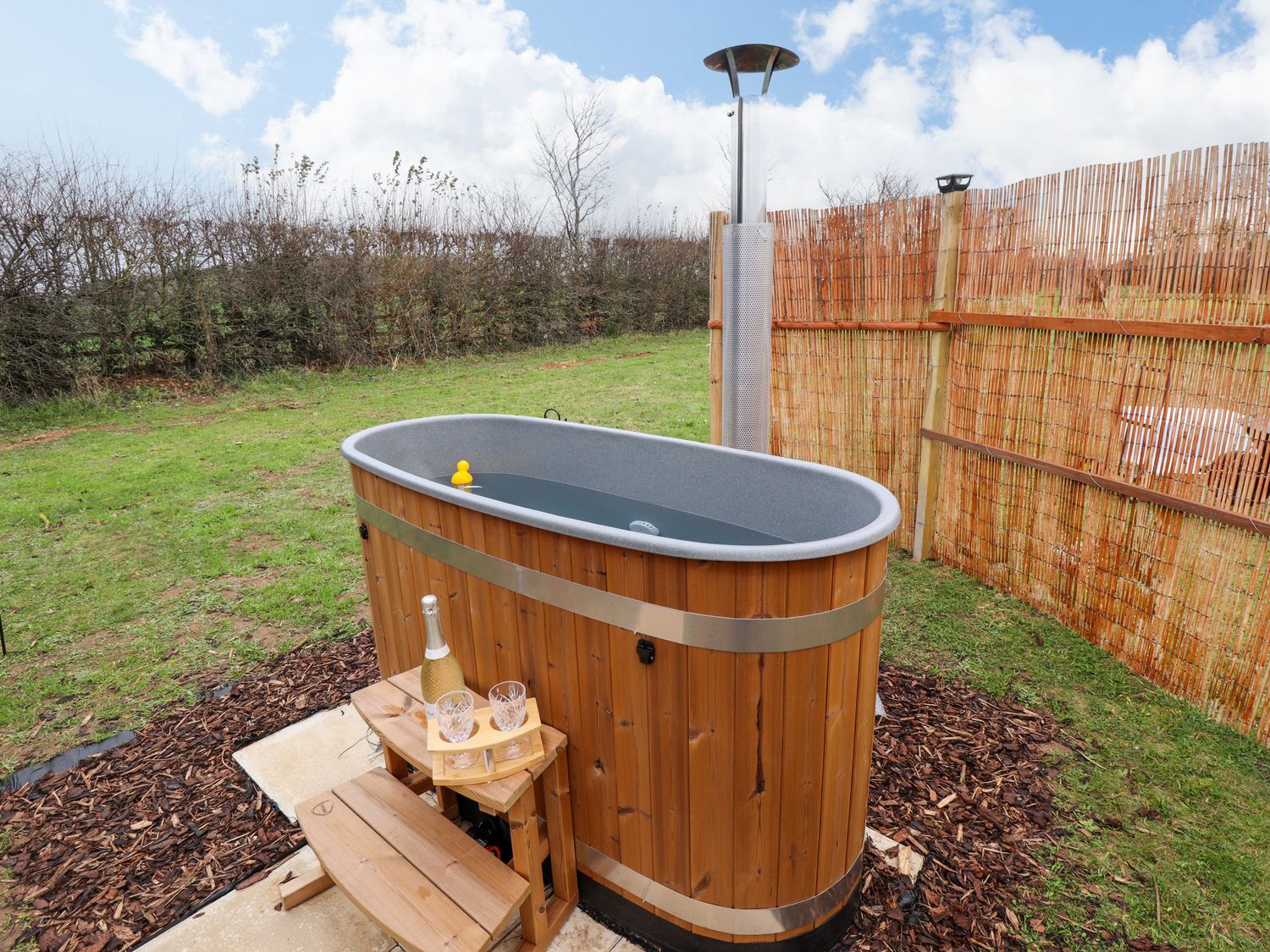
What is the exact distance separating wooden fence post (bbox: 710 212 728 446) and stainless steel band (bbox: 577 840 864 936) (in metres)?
2.98

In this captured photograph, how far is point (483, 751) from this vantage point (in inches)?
67.6

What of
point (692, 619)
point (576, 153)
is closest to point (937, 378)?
point (692, 619)

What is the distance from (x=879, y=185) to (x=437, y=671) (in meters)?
22.5

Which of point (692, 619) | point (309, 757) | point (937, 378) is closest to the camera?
point (692, 619)

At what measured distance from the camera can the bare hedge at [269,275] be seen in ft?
26.3

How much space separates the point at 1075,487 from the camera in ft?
10.9

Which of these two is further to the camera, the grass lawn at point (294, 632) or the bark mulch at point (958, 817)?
the grass lawn at point (294, 632)

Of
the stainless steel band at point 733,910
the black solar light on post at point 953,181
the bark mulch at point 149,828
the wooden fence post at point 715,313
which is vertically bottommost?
the bark mulch at point 149,828

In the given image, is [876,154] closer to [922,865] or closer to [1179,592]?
[1179,592]

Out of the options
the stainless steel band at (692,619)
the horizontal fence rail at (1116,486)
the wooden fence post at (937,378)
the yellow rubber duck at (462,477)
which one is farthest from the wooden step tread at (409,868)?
the wooden fence post at (937,378)

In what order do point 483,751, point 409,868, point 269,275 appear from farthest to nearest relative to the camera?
point 269,275, point 409,868, point 483,751

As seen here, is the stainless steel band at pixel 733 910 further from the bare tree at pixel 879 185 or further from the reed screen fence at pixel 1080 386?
the bare tree at pixel 879 185

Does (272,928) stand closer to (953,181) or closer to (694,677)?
(694,677)

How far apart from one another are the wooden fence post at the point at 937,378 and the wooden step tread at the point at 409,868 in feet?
11.0
